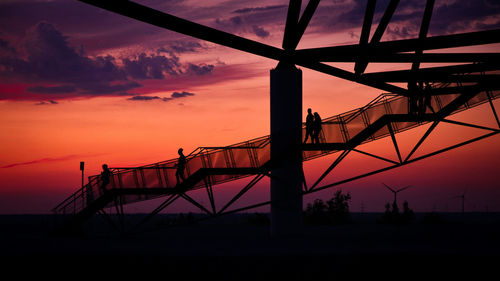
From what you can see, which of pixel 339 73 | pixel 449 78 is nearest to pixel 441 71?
pixel 449 78

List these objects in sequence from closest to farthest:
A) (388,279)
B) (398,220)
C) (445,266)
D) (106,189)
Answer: (388,279) < (445,266) < (106,189) < (398,220)

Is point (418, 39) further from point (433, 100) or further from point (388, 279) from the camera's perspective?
point (388, 279)

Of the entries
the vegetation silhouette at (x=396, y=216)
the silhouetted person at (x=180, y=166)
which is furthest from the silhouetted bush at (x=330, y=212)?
the silhouetted person at (x=180, y=166)

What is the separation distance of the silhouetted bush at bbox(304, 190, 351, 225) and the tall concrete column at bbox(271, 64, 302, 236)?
709 inches

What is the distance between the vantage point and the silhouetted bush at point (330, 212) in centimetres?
5287

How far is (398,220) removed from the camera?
52.9 m

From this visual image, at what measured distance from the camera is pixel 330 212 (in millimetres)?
53781

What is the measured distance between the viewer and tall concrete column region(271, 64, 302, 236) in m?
34.2

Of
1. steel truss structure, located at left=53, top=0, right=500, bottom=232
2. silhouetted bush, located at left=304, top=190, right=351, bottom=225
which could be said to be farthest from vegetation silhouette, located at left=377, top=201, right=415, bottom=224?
steel truss structure, located at left=53, top=0, right=500, bottom=232

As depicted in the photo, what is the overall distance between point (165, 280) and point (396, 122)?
17.1m

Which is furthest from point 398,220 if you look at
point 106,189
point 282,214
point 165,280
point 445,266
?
point 165,280

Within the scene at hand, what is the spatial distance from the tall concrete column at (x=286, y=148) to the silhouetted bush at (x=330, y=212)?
1801 cm

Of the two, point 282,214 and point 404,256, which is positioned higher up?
point 282,214

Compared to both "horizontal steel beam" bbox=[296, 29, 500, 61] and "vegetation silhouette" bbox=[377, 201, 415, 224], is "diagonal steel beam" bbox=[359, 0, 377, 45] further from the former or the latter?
"vegetation silhouette" bbox=[377, 201, 415, 224]
